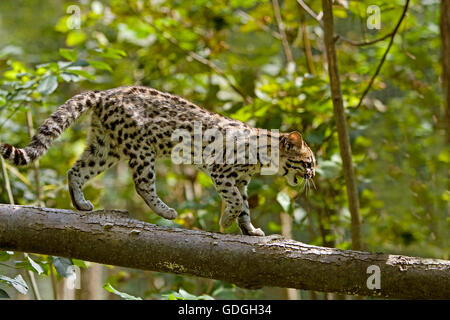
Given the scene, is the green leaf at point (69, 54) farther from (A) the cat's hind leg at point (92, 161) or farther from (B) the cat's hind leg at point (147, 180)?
(B) the cat's hind leg at point (147, 180)

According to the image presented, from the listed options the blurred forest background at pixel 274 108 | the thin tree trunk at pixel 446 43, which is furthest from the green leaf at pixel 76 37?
the thin tree trunk at pixel 446 43

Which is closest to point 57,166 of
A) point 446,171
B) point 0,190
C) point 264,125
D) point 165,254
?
point 0,190

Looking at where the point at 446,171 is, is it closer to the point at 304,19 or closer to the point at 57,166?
the point at 304,19

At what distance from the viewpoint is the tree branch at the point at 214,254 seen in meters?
4.34

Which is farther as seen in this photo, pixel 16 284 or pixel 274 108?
pixel 274 108

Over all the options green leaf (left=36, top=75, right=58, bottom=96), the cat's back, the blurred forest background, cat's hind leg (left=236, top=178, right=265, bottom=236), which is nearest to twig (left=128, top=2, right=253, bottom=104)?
the blurred forest background

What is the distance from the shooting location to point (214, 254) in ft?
14.6

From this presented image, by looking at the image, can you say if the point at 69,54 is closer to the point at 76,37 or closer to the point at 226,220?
the point at 226,220

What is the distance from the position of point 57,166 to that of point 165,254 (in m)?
5.54

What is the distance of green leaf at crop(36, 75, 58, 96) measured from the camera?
17.9ft

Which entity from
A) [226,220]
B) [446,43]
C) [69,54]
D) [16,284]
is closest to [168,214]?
[226,220]

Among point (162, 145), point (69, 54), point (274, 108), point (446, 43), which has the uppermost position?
point (446, 43)

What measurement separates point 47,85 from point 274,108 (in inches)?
105

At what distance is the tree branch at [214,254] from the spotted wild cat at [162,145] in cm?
93
